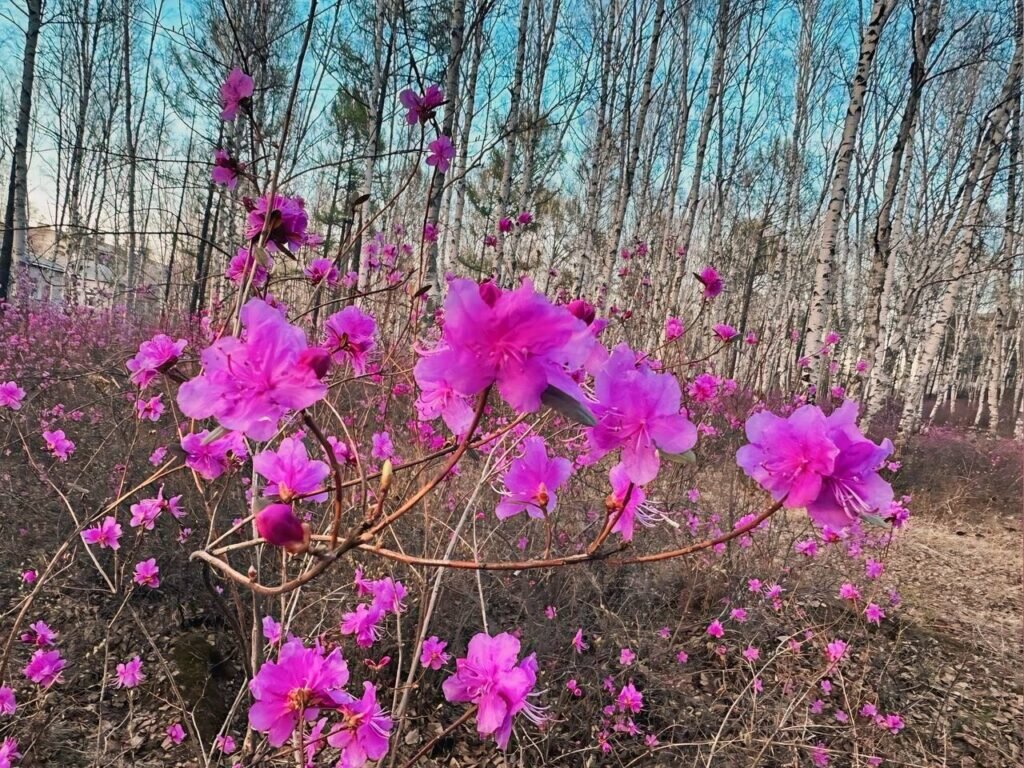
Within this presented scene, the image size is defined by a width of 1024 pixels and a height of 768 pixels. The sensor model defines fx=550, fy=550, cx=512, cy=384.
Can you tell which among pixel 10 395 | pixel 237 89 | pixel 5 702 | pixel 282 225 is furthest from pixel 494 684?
pixel 10 395

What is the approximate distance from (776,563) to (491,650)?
→ 11.6ft

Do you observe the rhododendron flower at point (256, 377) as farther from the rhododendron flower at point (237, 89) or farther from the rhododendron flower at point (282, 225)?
the rhododendron flower at point (237, 89)

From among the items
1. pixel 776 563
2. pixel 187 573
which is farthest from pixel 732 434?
pixel 187 573

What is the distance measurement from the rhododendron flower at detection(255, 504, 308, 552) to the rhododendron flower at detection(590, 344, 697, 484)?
0.32 meters

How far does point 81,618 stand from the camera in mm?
2625

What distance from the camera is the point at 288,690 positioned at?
2.76 feet

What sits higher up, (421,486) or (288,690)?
(421,486)

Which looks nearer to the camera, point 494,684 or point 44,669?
point 494,684

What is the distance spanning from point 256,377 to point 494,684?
2.11 ft

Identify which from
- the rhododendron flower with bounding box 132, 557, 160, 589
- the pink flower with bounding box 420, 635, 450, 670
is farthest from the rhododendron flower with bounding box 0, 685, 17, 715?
the pink flower with bounding box 420, 635, 450, 670

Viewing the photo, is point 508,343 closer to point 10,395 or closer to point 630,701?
point 630,701

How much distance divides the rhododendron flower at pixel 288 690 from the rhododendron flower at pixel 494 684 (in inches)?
7.5

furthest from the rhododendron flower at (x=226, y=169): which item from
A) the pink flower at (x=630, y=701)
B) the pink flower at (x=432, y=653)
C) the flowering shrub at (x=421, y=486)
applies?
the pink flower at (x=630, y=701)

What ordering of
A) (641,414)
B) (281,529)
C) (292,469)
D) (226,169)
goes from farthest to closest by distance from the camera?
(226,169), (292,469), (641,414), (281,529)
